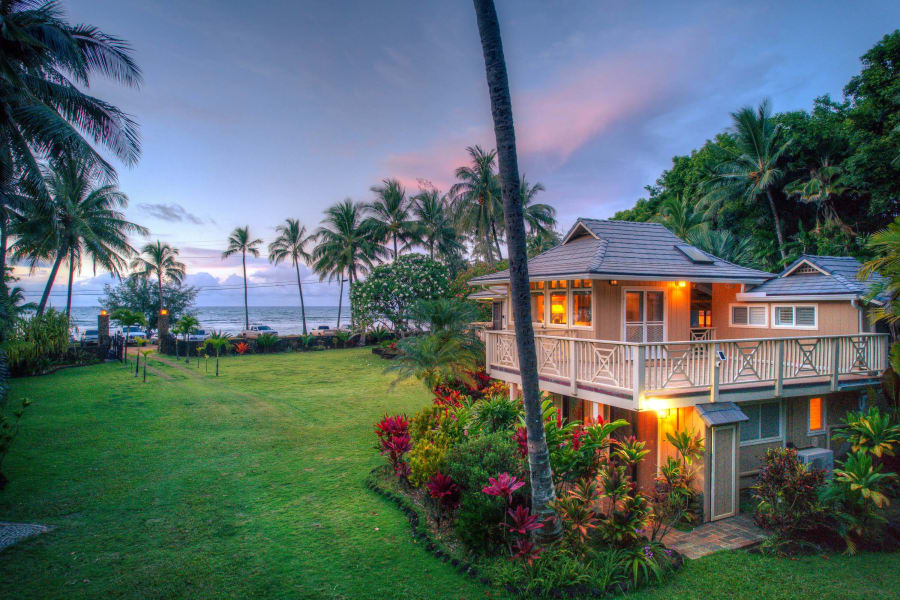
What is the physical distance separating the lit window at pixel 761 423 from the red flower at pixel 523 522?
6129mm

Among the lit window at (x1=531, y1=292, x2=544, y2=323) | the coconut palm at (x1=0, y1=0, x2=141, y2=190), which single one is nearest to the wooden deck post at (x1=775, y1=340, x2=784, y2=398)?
the lit window at (x1=531, y1=292, x2=544, y2=323)

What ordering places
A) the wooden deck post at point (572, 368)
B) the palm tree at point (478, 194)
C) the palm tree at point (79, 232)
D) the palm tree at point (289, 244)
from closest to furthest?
the wooden deck post at point (572, 368) < the palm tree at point (79, 232) < the palm tree at point (478, 194) < the palm tree at point (289, 244)

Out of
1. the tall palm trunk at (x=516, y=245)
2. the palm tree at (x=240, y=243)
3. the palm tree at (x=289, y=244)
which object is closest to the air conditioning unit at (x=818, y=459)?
the tall palm trunk at (x=516, y=245)

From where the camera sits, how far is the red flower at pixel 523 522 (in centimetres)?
535

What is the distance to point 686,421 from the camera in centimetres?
805

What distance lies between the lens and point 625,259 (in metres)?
11.3

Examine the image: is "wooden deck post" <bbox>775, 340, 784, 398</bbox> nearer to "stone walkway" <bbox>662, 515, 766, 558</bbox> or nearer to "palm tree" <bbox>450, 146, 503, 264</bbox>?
"stone walkway" <bbox>662, 515, 766, 558</bbox>

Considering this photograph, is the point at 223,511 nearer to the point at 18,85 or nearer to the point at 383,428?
the point at 383,428

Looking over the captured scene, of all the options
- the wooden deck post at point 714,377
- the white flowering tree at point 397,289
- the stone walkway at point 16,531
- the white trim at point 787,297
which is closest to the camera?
the stone walkway at point 16,531

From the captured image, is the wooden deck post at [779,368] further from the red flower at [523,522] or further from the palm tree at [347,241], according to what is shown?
the palm tree at [347,241]

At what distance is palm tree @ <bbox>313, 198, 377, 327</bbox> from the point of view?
35594 mm

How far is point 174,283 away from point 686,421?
48.7 metres

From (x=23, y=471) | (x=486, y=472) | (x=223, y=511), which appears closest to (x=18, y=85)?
(x=23, y=471)

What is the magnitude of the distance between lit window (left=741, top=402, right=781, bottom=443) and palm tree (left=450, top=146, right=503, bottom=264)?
22.3 metres
